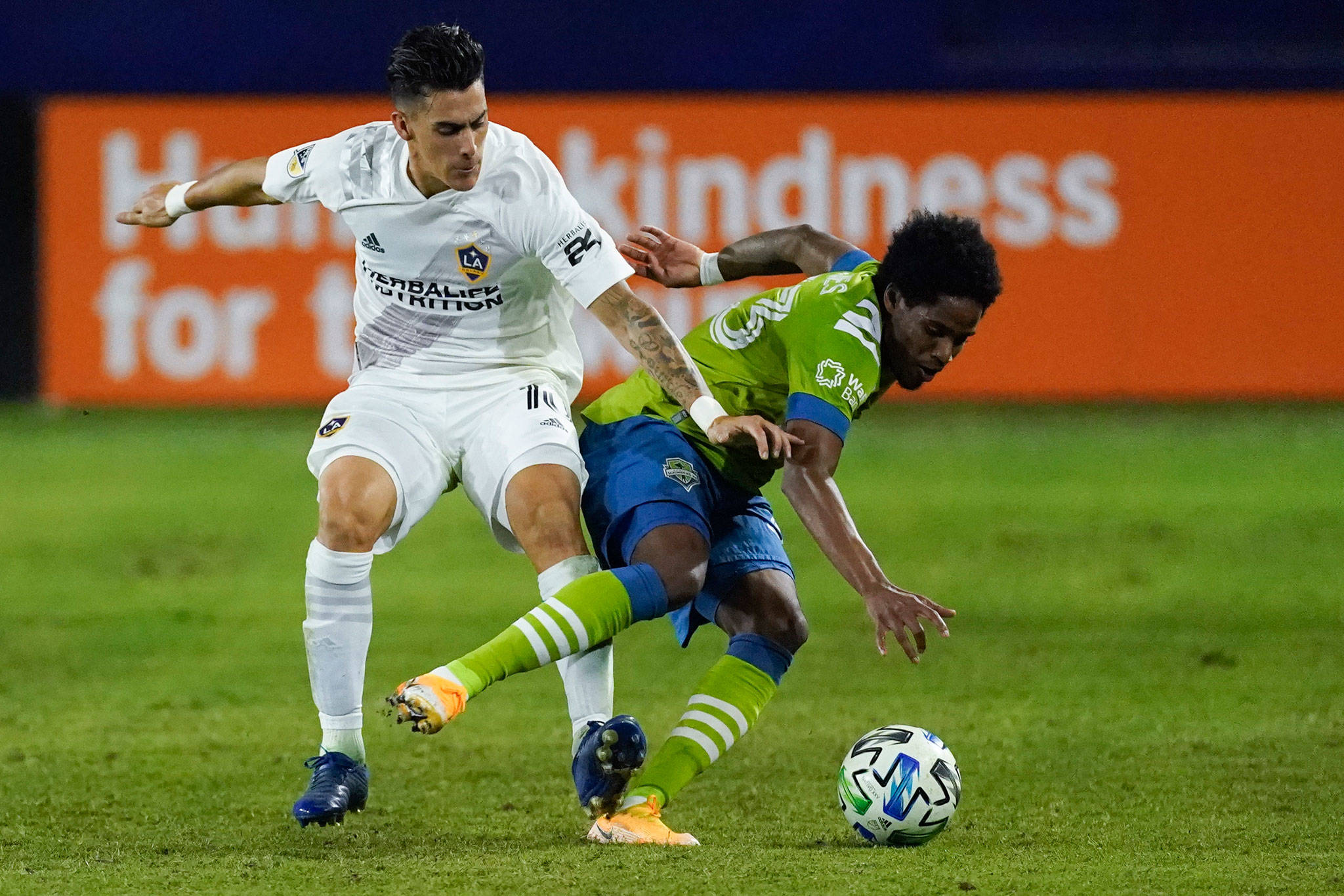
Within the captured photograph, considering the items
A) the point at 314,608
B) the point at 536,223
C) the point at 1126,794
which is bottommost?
the point at 1126,794

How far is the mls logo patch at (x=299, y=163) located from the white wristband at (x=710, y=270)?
46.3 inches

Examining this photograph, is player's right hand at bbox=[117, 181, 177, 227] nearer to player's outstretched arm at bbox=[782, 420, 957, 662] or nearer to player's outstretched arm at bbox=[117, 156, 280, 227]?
player's outstretched arm at bbox=[117, 156, 280, 227]

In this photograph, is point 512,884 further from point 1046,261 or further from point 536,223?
point 1046,261

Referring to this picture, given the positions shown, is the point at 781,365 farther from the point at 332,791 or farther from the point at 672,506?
the point at 332,791

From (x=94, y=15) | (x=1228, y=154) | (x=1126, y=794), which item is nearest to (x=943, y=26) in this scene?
(x=1228, y=154)

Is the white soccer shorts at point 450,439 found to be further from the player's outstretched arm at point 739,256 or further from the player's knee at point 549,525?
the player's outstretched arm at point 739,256

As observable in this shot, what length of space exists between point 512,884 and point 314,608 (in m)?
1.15

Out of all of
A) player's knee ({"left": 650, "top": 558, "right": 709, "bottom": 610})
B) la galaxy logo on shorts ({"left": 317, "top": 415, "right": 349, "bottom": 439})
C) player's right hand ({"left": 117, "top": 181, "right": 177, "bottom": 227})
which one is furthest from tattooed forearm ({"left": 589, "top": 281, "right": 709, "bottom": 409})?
player's right hand ({"left": 117, "top": 181, "right": 177, "bottom": 227})

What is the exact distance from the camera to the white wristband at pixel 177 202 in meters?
5.36

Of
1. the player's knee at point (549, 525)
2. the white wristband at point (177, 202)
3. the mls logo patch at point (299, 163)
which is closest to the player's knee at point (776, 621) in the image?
the player's knee at point (549, 525)

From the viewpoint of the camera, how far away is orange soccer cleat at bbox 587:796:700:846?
175 inches

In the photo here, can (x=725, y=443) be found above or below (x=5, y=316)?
above

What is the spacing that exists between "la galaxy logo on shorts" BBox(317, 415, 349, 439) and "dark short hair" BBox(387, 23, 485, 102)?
2.82ft

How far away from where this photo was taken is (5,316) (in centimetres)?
1307
